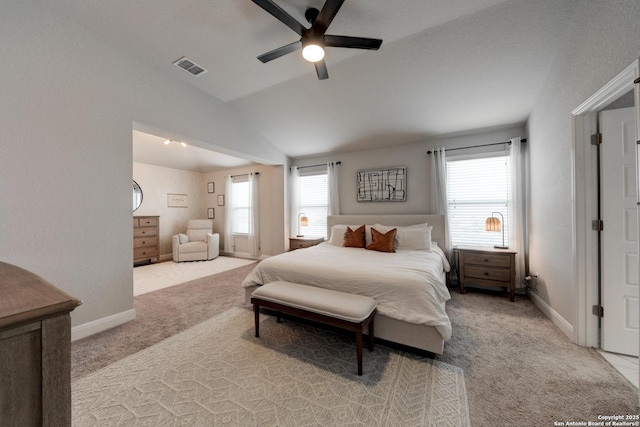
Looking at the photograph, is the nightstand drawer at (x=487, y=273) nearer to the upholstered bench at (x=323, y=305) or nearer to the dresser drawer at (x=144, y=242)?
the upholstered bench at (x=323, y=305)

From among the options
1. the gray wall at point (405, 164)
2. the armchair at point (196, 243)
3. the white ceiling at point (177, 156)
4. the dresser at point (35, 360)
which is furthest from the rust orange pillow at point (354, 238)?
the armchair at point (196, 243)

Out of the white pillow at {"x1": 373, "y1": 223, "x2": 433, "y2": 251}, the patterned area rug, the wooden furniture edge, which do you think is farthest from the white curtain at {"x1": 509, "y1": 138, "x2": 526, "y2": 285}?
the wooden furniture edge

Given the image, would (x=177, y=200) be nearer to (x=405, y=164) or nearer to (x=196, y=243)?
(x=196, y=243)

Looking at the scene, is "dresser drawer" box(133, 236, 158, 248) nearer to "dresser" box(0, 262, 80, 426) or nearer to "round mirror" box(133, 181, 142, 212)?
"round mirror" box(133, 181, 142, 212)

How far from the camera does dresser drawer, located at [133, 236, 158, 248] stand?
16.8 feet

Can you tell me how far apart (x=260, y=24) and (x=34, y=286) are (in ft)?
8.67

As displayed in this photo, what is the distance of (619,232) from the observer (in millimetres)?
1956

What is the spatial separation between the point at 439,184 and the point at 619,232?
212 centimetres

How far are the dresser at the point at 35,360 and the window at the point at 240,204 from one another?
564 cm

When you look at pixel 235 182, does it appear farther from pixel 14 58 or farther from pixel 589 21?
pixel 589 21

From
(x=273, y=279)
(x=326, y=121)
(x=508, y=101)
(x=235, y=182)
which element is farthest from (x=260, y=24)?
(x=235, y=182)

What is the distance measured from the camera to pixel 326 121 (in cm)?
400

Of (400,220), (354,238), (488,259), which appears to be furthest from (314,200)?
(488,259)

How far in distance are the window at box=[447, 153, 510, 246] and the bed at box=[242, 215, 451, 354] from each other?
1274 mm
